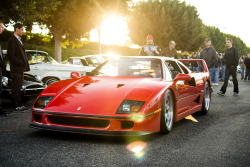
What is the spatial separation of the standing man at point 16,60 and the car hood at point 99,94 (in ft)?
7.80

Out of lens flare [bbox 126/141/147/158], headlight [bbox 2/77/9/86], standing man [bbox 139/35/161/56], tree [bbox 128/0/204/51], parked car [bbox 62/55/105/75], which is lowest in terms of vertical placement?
lens flare [bbox 126/141/147/158]

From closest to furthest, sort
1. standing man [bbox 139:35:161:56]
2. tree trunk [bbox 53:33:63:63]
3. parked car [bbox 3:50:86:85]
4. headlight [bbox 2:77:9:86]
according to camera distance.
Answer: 1. headlight [bbox 2:77:9:86]
2. standing man [bbox 139:35:161:56]
3. parked car [bbox 3:50:86:85]
4. tree trunk [bbox 53:33:63:63]

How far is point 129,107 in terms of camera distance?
4.27m

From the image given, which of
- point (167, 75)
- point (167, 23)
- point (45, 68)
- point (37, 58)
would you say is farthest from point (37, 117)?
point (167, 23)

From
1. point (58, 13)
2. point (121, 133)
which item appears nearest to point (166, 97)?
point (121, 133)

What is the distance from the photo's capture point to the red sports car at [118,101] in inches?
166

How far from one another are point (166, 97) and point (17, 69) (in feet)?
12.1

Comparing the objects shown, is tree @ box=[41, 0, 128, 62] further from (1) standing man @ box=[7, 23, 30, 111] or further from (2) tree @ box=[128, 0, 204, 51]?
(2) tree @ box=[128, 0, 204, 51]

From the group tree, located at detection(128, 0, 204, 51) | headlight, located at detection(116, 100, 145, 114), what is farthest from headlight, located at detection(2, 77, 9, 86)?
tree, located at detection(128, 0, 204, 51)

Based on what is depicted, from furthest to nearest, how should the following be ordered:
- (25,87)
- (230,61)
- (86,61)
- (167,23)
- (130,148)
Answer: (167,23), (86,61), (230,61), (25,87), (130,148)

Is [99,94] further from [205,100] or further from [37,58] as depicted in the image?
[37,58]

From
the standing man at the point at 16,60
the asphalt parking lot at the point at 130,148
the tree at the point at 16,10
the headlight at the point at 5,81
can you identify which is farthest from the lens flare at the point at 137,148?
the tree at the point at 16,10

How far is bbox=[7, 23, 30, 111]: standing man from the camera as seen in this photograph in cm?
714

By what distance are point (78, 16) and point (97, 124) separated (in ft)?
59.6
